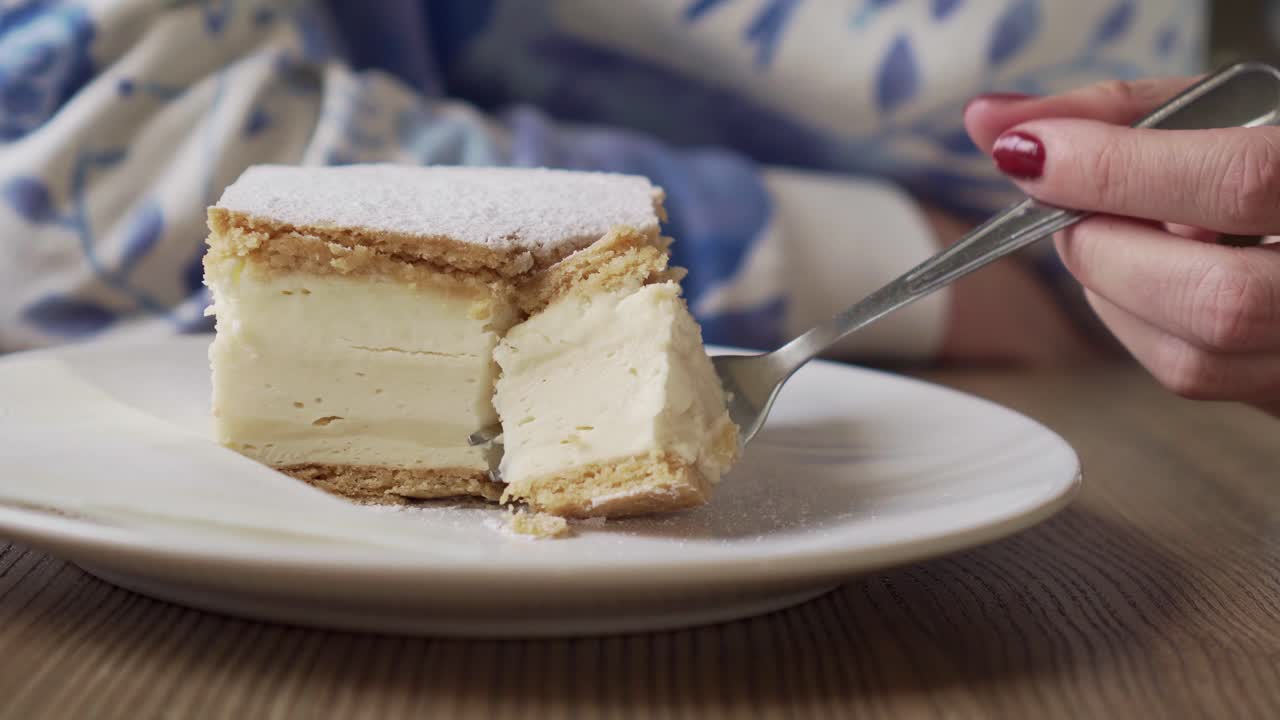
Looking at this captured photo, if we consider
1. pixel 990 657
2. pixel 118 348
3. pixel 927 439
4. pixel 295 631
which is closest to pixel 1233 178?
pixel 927 439

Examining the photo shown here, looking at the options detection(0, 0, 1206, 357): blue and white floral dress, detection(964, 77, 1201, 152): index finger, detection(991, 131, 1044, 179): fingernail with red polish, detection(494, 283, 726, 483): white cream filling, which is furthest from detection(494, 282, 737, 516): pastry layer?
detection(0, 0, 1206, 357): blue and white floral dress

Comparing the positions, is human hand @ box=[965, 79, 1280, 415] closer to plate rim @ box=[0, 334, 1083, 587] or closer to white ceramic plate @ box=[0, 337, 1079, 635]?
white ceramic plate @ box=[0, 337, 1079, 635]

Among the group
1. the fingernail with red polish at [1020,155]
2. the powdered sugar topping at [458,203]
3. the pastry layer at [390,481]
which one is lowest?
the pastry layer at [390,481]

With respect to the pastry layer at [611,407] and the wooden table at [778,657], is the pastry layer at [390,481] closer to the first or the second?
the pastry layer at [611,407]

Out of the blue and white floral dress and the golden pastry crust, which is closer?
the golden pastry crust

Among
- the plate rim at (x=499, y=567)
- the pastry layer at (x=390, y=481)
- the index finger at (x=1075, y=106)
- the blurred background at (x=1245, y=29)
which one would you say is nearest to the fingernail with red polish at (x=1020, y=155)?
the index finger at (x=1075, y=106)

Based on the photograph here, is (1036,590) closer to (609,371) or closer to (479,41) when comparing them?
(609,371)

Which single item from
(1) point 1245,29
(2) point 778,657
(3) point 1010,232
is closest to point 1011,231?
(3) point 1010,232

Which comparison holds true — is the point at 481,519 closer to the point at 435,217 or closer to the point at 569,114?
the point at 435,217
